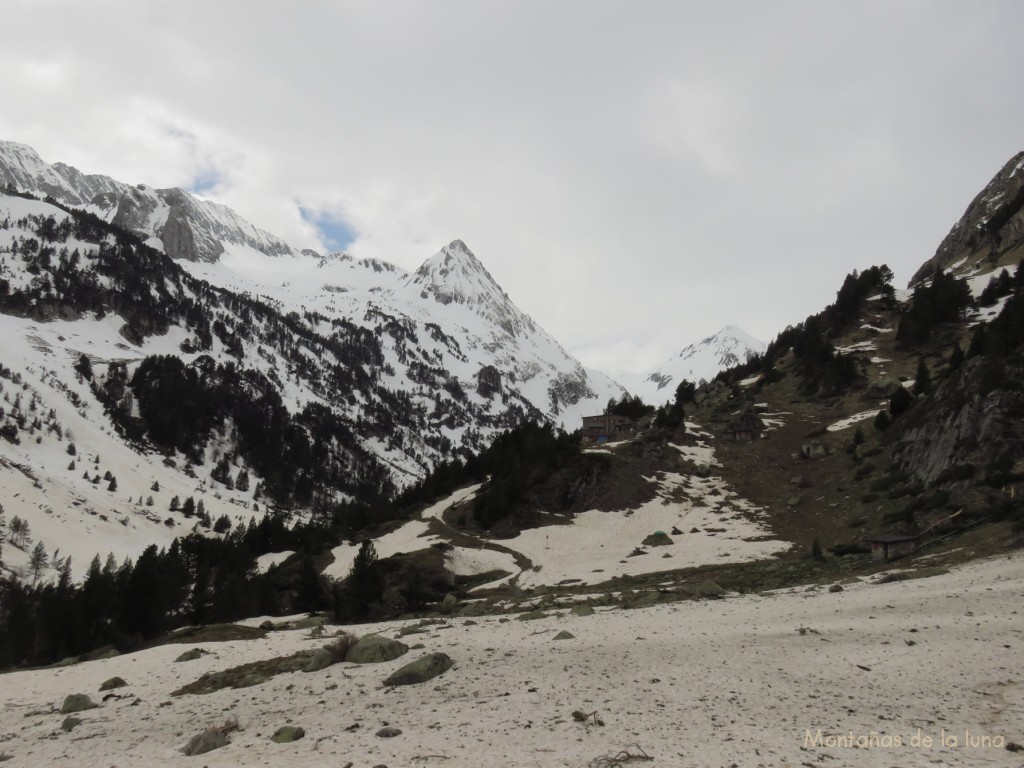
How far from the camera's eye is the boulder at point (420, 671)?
16641mm

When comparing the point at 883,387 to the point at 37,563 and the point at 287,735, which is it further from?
the point at 37,563

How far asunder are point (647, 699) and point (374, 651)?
416 inches

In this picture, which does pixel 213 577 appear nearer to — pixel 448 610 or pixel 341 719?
pixel 448 610

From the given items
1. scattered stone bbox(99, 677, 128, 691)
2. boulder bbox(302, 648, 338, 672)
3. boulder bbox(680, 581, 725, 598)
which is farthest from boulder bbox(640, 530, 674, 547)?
scattered stone bbox(99, 677, 128, 691)

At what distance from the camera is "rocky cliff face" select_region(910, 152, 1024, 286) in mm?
118188

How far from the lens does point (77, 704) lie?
58.4ft

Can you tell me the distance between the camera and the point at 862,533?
42125 mm

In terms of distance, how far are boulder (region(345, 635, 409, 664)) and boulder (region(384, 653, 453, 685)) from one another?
302 cm

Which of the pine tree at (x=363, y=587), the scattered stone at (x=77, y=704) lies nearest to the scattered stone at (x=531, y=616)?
the pine tree at (x=363, y=587)

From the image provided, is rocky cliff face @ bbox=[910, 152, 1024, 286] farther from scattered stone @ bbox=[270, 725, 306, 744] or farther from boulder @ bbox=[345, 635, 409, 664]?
scattered stone @ bbox=[270, 725, 306, 744]

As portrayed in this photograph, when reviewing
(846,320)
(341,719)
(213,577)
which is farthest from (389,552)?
(846,320)

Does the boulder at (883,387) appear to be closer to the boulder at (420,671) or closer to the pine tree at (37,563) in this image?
the boulder at (420,671)

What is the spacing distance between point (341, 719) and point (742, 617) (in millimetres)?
16115

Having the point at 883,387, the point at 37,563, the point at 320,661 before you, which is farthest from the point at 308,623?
the point at 883,387
